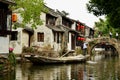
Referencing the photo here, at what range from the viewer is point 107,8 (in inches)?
826

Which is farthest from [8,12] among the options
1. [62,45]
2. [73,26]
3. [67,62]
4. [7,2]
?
[73,26]

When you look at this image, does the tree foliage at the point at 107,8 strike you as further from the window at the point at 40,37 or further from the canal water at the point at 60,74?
the window at the point at 40,37

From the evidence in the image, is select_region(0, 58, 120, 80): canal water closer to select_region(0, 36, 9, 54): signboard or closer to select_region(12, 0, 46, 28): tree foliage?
select_region(0, 36, 9, 54): signboard

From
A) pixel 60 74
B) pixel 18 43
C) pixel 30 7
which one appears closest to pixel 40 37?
pixel 18 43

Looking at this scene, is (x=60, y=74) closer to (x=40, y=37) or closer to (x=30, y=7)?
(x=30, y=7)

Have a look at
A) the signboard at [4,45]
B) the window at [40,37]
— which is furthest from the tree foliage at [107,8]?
the window at [40,37]

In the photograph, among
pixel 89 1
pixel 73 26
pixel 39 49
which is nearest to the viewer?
pixel 89 1

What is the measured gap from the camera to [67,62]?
41.4 m

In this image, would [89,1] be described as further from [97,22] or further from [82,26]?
[97,22]

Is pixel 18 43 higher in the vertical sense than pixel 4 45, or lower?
higher

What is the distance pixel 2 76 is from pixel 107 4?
345 inches

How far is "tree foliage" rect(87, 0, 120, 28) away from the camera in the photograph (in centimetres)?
1977

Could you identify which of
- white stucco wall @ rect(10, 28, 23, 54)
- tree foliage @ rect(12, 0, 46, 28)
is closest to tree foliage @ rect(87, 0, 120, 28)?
tree foliage @ rect(12, 0, 46, 28)

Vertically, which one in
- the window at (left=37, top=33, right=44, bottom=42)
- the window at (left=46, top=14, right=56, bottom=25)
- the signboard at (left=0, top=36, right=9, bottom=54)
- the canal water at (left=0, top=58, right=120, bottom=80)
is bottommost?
the canal water at (left=0, top=58, right=120, bottom=80)
